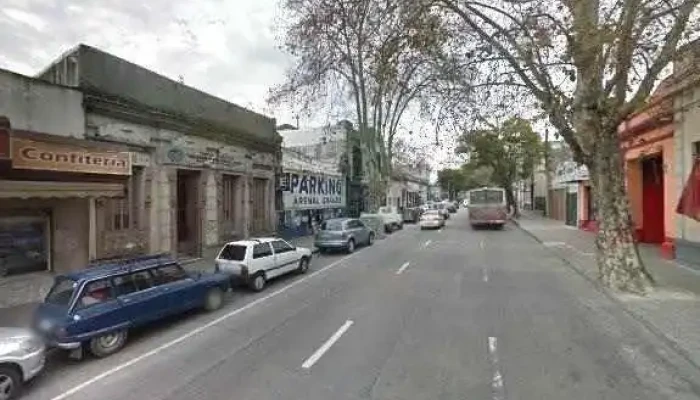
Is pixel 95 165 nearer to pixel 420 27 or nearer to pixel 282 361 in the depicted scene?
pixel 282 361

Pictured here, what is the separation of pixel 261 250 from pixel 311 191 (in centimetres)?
1611

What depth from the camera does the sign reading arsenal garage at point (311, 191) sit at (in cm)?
2684

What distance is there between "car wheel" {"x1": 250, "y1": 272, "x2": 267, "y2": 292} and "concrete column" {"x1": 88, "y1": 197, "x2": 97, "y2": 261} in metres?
4.33

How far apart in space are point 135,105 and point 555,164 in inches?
1533

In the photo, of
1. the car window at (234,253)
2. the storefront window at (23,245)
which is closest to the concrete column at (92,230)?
the storefront window at (23,245)

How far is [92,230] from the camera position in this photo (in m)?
13.4

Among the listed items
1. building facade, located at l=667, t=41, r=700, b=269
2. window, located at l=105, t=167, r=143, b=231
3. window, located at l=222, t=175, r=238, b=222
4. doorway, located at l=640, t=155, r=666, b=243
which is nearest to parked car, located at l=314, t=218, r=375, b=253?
window, located at l=222, t=175, r=238, b=222

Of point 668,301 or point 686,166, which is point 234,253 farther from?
point 686,166

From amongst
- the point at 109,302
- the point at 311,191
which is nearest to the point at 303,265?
the point at 109,302

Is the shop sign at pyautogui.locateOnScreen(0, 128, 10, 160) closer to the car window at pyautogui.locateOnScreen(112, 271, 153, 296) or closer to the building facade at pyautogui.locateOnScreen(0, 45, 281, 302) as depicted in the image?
the building facade at pyautogui.locateOnScreen(0, 45, 281, 302)

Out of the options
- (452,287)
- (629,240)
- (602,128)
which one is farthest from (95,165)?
(629,240)

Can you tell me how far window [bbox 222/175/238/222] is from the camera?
2045cm

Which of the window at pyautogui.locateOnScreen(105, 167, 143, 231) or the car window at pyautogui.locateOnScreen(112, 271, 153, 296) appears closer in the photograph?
the car window at pyautogui.locateOnScreen(112, 271, 153, 296)

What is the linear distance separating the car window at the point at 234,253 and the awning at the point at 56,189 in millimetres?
3110
